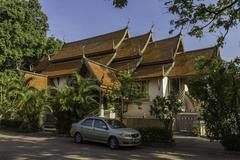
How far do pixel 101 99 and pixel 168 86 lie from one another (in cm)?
763

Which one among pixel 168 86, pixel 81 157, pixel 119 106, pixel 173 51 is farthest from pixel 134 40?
pixel 81 157

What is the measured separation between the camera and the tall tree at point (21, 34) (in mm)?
42625

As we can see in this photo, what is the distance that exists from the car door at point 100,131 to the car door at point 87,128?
287 mm

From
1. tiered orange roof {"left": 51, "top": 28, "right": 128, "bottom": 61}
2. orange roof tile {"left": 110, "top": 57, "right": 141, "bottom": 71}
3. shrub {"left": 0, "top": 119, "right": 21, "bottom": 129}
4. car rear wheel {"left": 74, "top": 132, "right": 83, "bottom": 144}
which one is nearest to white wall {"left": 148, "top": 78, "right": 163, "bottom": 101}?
orange roof tile {"left": 110, "top": 57, "right": 141, "bottom": 71}

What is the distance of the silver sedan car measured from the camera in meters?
18.3

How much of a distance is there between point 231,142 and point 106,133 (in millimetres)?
6207

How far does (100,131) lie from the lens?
19.4 meters

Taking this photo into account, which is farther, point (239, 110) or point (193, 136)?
point (193, 136)

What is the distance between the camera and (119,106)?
2516cm

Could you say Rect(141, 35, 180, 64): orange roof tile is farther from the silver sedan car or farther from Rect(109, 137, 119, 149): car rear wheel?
Rect(109, 137, 119, 149): car rear wheel

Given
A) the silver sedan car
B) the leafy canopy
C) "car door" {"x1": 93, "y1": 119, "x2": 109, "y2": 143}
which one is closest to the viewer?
the silver sedan car

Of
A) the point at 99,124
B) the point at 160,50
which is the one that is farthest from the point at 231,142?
the point at 160,50

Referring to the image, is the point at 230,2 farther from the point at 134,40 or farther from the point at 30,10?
the point at 30,10

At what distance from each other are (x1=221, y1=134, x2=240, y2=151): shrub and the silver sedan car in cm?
427
